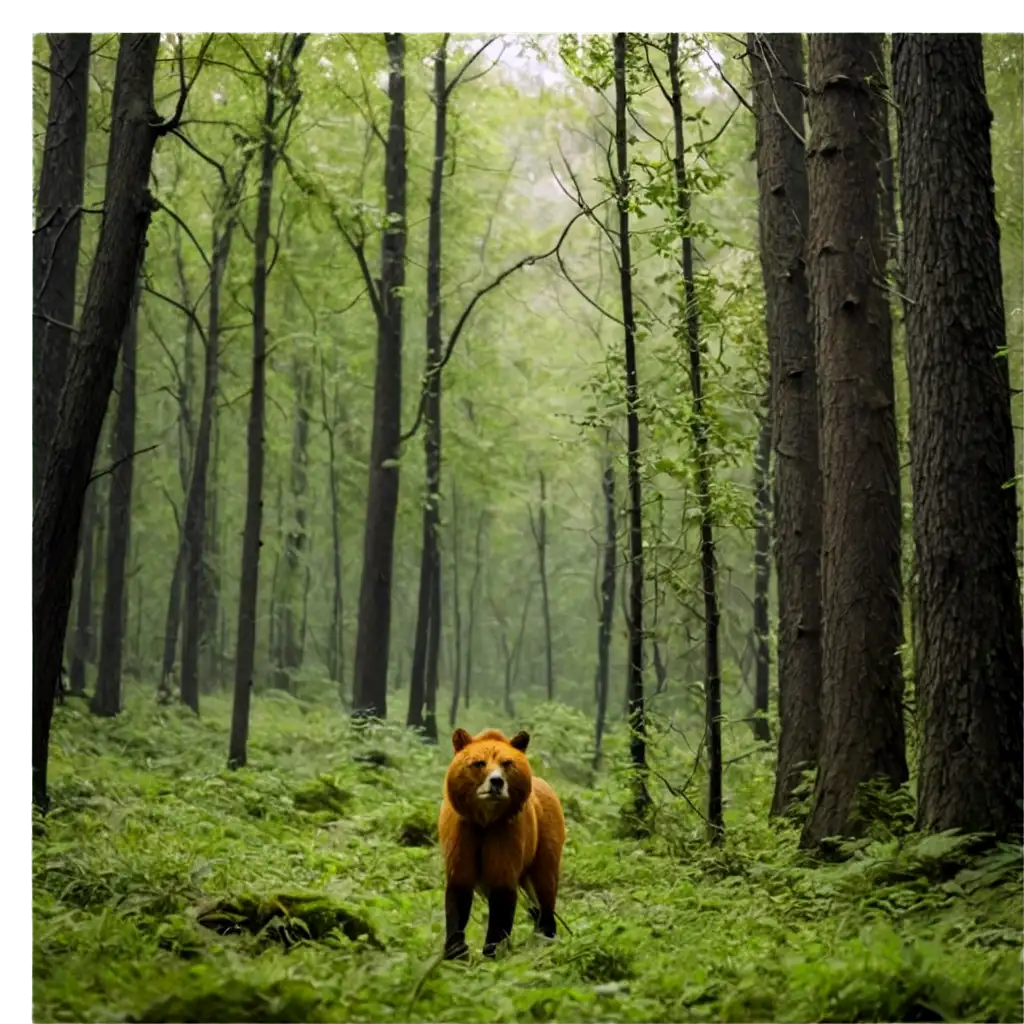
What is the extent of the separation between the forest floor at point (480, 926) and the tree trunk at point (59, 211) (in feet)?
12.0

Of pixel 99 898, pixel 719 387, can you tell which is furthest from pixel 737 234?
pixel 99 898

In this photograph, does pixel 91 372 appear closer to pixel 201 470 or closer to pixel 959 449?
pixel 959 449

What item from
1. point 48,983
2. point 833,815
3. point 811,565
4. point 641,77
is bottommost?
point 48,983

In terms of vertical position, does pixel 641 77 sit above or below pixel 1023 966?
above

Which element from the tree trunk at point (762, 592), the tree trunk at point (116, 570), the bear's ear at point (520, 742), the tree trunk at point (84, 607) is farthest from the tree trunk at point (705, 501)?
the tree trunk at point (84, 607)

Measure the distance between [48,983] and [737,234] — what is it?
1623cm

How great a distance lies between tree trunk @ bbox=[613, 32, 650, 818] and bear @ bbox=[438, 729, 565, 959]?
3877 millimetres

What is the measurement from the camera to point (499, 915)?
6.26m

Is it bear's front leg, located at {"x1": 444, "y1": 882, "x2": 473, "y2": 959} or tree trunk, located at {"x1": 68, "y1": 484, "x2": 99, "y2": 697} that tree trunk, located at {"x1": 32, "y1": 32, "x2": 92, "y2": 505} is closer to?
bear's front leg, located at {"x1": 444, "y1": 882, "x2": 473, "y2": 959}

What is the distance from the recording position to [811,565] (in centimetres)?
1012

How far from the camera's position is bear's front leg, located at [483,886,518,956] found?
6.24m

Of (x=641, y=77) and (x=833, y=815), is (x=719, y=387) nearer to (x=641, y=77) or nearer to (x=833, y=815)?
(x=641, y=77)

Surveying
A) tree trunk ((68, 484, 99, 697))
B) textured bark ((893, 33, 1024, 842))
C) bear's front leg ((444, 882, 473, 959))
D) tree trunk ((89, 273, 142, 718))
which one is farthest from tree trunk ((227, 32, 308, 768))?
textured bark ((893, 33, 1024, 842))

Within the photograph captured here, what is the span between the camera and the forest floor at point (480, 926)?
15.4ft
